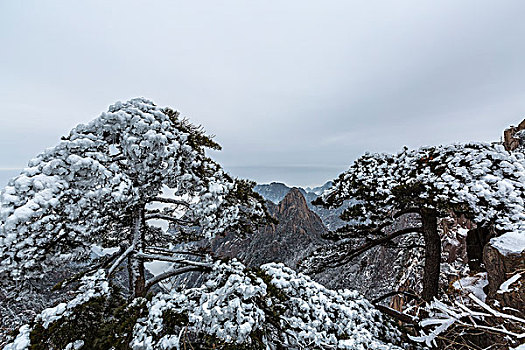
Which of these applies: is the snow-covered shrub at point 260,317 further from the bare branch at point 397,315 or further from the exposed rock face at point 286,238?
the exposed rock face at point 286,238

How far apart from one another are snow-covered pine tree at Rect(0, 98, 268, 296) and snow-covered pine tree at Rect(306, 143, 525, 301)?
5.48 ft

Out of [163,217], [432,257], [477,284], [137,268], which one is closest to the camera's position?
[477,284]

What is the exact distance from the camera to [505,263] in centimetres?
261

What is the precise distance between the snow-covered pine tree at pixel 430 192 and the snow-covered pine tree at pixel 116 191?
167 cm

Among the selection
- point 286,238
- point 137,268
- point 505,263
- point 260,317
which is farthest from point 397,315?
point 286,238

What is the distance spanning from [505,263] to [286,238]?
71.9 ft

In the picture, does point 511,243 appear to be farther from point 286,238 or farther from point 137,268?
point 286,238

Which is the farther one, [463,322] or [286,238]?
[286,238]

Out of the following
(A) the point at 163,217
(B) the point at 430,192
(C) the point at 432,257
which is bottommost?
(C) the point at 432,257

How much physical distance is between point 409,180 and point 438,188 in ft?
1.34

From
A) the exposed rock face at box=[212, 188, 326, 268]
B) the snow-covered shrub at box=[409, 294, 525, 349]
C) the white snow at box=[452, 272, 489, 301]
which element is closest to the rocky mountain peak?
the exposed rock face at box=[212, 188, 326, 268]

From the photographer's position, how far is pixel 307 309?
265cm

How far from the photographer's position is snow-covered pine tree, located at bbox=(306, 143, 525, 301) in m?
3.10

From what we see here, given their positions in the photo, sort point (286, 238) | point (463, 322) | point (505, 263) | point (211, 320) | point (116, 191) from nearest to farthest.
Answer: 1. point (463, 322)
2. point (211, 320)
3. point (505, 263)
4. point (116, 191)
5. point (286, 238)
